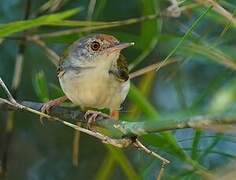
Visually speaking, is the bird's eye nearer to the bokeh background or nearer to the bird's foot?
the bokeh background

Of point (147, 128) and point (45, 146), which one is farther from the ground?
point (45, 146)

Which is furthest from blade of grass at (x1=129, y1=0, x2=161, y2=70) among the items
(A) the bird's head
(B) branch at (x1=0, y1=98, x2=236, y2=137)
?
(B) branch at (x1=0, y1=98, x2=236, y2=137)

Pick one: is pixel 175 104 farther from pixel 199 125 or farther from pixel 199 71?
pixel 199 125

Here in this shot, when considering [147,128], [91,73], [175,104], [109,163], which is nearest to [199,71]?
[175,104]

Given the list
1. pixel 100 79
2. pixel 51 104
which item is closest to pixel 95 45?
pixel 100 79

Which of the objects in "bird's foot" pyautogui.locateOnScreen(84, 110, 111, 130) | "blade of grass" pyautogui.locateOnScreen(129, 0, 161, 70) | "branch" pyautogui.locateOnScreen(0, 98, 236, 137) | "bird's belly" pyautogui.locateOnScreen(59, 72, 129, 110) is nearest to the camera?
"branch" pyautogui.locateOnScreen(0, 98, 236, 137)

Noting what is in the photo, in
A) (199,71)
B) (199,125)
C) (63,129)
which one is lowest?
(199,125)

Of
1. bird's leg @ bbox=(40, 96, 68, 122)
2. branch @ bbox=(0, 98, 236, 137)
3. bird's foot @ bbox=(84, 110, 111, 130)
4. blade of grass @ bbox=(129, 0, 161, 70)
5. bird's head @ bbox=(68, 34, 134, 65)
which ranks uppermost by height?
blade of grass @ bbox=(129, 0, 161, 70)

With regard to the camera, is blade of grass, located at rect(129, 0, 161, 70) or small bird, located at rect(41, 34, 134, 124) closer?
small bird, located at rect(41, 34, 134, 124)


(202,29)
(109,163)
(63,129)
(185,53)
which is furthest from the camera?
(63,129)

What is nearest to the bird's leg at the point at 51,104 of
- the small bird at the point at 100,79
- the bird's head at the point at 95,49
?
the small bird at the point at 100,79
